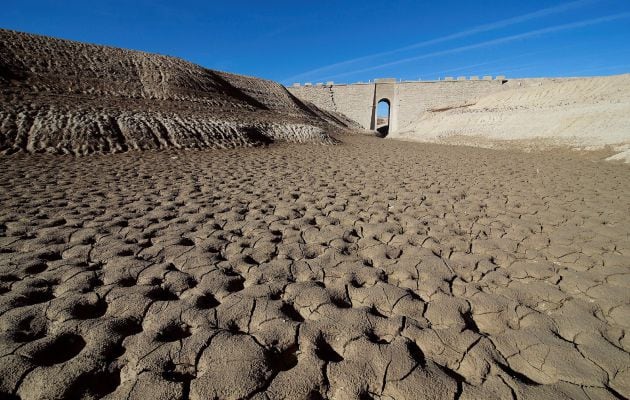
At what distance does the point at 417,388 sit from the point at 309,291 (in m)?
1.00

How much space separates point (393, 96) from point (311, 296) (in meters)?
40.7

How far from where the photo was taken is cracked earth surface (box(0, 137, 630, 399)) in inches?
60.1

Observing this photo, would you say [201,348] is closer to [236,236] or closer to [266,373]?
[266,373]

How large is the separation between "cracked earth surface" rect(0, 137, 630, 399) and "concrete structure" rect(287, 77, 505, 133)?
34789 millimetres

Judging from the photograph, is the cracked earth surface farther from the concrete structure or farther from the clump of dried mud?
the concrete structure

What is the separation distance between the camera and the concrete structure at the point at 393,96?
35188 mm

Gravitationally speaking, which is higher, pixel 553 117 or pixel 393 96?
pixel 393 96

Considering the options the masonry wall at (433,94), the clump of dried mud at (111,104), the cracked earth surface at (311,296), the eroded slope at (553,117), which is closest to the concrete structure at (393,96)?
the masonry wall at (433,94)

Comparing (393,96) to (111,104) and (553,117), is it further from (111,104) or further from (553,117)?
(111,104)

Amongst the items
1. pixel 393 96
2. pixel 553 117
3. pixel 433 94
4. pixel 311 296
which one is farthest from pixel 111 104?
pixel 433 94

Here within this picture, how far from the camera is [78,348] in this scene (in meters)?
1.68

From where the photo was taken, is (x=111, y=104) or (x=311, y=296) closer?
(x=311, y=296)

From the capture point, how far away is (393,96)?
38750 mm

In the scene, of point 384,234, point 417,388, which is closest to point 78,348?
point 417,388
